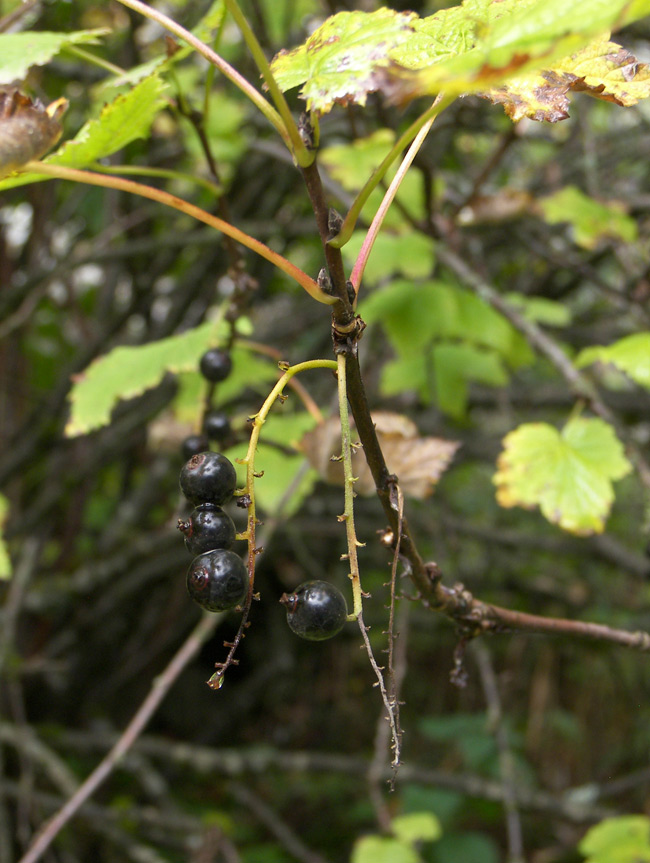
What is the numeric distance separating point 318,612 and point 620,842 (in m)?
1.59

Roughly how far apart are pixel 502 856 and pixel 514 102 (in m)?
3.21

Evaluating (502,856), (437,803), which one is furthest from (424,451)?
(502,856)

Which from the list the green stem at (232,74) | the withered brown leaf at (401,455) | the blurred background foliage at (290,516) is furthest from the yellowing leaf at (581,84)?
the blurred background foliage at (290,516)

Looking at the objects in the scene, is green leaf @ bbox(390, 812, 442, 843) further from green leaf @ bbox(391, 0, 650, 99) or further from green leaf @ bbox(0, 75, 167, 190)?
green leaf @ bbox(391, 0, 650, 99)

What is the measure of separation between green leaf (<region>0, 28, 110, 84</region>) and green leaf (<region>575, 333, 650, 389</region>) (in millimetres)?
1001

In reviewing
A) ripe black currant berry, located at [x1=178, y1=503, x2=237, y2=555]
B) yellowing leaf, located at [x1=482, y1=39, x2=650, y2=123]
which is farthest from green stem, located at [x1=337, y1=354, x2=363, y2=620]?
yellowing leaf, located at [x1=482, y1=39, x2=650, y2=123]

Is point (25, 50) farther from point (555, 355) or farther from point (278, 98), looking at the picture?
point (555, 355)

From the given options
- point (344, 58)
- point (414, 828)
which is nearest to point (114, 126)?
point (344, 58)

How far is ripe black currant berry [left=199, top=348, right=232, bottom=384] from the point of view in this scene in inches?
47.8

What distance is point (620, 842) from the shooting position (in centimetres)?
179

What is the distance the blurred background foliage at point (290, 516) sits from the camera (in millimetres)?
2119

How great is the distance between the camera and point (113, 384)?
151 cm

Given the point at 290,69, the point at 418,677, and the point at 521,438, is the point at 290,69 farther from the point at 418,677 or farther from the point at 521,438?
the point at 418,677

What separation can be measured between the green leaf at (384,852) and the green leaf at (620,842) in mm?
462
